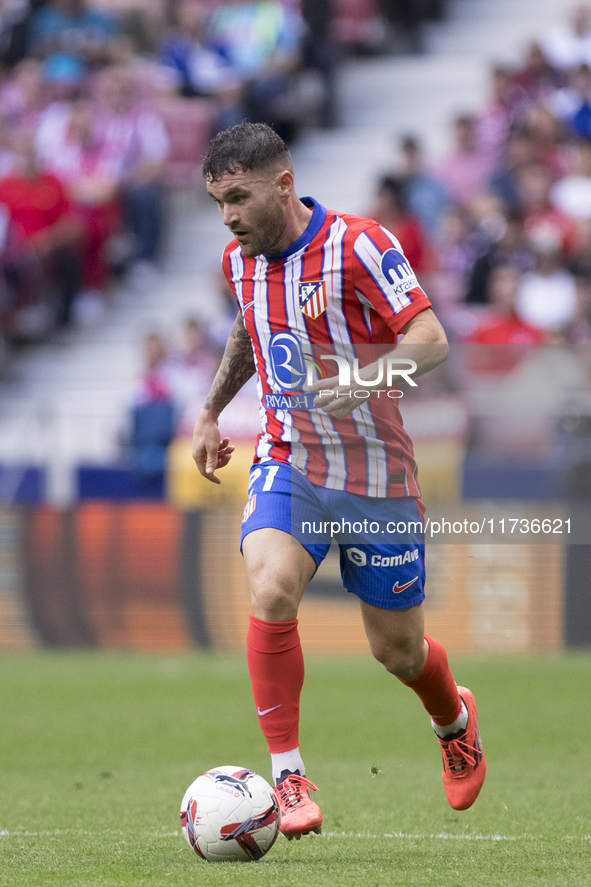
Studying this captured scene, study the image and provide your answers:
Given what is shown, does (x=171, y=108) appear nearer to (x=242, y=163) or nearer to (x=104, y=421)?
(x=104, y=421)

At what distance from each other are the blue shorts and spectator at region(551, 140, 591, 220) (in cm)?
940

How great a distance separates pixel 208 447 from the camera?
5.37 meters

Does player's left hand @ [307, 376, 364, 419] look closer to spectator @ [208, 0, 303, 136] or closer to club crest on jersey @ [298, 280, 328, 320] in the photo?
club crest on jersey @ [298, 280, 328, 320]

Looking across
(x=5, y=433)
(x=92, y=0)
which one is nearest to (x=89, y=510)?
(x=5, y=433)

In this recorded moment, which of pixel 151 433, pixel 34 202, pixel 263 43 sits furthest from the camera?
pixel 263 43

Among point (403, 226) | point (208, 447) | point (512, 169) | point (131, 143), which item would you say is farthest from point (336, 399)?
point (131, 143)

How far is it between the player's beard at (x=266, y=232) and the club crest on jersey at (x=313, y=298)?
0.58 ft

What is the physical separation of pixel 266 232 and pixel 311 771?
125 inches

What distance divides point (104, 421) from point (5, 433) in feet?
10.7

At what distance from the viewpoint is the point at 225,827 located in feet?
15.0

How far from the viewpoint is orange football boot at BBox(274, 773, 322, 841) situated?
4.71 metres

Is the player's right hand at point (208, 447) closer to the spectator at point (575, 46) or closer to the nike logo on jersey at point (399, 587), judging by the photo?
the nike logo on jersey at point (399, 587)

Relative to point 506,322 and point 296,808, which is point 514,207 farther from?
point 296,808

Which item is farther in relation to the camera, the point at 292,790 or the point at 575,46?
the point at 575,46
